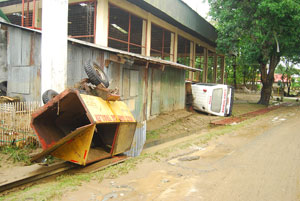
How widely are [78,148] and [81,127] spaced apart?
22.2 inches

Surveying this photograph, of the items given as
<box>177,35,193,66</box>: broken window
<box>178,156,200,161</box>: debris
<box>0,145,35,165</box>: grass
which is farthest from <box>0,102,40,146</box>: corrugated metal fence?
<box>177,35,193,66</box>: broken window

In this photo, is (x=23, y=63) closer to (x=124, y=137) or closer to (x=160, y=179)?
(x=124, y=137)

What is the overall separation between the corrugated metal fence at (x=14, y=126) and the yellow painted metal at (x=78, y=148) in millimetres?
1308

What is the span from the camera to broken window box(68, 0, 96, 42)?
11.4 metres

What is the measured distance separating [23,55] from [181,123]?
24.7 ft

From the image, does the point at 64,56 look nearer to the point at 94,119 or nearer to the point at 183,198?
the point at 94,119

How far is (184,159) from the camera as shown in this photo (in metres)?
5.61

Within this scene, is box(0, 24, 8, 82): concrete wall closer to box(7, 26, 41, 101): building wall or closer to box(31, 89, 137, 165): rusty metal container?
box(7, 26, 41, 101): building wall

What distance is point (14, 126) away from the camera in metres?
6.32

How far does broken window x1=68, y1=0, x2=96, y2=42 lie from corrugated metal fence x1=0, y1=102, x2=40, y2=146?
4936mm

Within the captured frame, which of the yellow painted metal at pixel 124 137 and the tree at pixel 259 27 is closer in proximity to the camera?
the yellow painted metal at pixel 124 137

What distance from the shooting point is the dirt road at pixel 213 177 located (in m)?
3.66

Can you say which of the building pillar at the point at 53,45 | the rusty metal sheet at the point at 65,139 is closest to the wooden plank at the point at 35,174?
the rusty metal sheet at the point at 65,139

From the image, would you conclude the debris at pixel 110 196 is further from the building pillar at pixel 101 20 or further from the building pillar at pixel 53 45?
the building pillar at pixel 101 20
